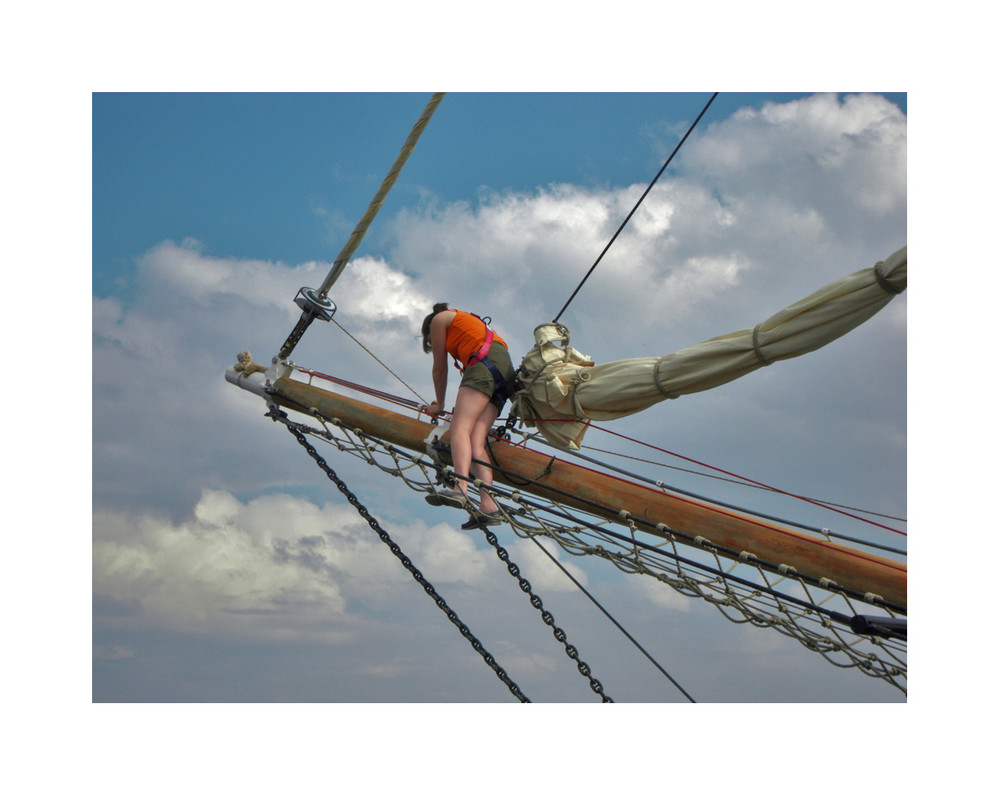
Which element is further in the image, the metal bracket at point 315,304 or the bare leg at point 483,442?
the metal bracket at point 315,304

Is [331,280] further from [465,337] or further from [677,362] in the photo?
[677,362]

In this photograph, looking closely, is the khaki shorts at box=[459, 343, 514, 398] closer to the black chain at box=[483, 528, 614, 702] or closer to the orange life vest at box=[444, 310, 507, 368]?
the orange life vest at box=[444, 310, 507, 368]

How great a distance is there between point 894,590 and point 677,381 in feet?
5.13

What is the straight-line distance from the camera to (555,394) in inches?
202

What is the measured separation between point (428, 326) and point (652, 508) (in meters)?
1.93

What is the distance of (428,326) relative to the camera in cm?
548

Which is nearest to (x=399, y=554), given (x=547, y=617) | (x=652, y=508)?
(x=547, y=617)

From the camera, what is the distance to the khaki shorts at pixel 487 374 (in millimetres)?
5133

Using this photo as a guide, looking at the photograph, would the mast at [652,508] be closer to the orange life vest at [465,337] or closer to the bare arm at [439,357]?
the bare arm at [439,357]

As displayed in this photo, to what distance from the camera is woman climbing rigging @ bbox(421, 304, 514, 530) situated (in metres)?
5.02

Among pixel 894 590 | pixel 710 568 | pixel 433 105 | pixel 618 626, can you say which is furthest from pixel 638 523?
pixel 433 105

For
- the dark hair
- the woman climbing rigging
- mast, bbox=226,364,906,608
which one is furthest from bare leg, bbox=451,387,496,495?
the dark hair

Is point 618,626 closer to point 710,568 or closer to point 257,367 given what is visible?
point 710,568

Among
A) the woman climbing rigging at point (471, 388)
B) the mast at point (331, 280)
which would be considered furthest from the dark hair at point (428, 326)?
the mast at point (331, 280)
